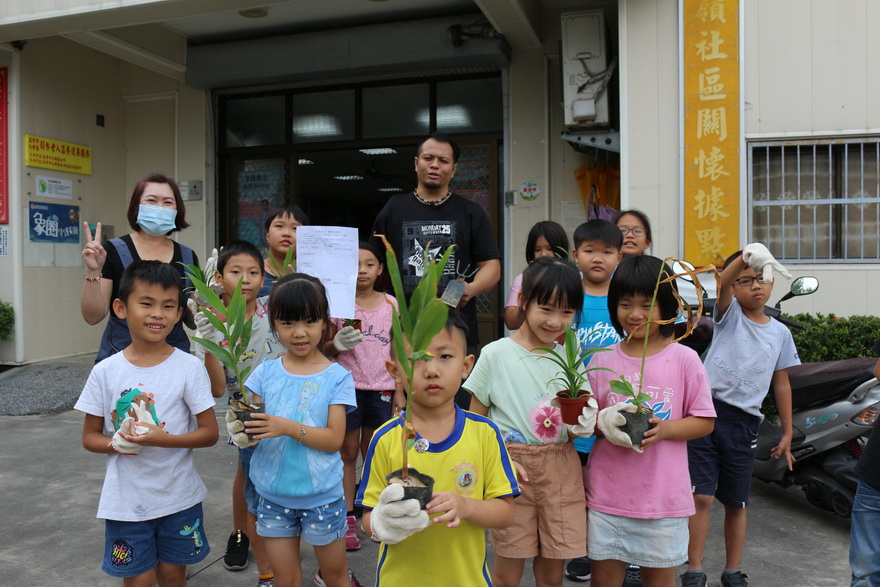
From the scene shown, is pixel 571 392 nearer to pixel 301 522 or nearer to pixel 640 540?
pixel 640 540

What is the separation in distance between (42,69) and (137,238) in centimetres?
638

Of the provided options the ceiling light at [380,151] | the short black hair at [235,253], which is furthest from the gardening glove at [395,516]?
the ceiling light at [380,151]

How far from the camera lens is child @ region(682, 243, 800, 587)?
9.52ft

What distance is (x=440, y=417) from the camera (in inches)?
76.5

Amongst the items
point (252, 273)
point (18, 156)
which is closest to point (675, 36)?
point (252, 273)

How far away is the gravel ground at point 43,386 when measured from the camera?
21.3ft

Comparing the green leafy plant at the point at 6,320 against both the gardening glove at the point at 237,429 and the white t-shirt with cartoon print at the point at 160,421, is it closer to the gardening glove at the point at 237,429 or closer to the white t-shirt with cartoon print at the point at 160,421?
the white t-shirt with cartoon print at the point at 160,421

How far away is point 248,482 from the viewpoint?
2910mm

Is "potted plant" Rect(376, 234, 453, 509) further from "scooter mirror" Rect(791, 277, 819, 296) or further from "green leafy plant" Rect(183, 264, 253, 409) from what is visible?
"scooter mirror" Rect(791, 277, 819, 296)

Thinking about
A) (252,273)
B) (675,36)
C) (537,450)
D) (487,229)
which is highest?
(675,36)

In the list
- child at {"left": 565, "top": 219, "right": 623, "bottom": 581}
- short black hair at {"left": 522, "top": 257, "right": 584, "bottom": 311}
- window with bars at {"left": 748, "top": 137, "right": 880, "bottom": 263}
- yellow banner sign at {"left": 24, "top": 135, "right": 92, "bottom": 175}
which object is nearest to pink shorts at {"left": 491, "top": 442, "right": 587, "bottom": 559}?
short black hair at {"left": 522, "top": 257, "right": 584, "bottom": 311}

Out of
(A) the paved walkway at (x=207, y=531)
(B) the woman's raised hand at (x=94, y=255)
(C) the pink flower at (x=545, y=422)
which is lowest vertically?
(A) the paved walkway at (x=207, y=531)

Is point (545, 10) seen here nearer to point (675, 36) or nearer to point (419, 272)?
point (675, 36)

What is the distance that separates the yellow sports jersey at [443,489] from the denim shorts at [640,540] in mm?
528
